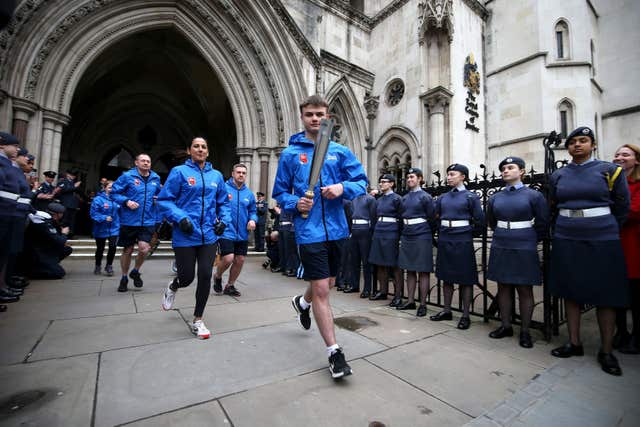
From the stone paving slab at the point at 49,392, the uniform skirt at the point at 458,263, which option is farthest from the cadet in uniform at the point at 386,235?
the stone paving slab at the point at 49,392

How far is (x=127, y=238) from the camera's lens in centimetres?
495

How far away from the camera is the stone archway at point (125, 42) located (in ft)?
25.5

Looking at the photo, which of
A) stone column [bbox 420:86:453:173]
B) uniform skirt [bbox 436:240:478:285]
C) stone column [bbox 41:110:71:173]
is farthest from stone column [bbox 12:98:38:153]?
stone column [bbox 420:86:453:173]

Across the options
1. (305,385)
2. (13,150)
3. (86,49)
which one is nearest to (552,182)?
(305,385)

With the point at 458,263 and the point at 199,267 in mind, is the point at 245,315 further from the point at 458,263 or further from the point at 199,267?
the point at 458,263

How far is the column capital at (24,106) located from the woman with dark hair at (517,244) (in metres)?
11.1

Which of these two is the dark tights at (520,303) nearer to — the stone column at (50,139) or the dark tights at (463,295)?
the dark tights at (463,295)

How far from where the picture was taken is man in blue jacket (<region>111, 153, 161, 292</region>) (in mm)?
4887

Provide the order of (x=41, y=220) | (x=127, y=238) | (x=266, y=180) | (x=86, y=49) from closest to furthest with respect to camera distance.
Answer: (x=127, y=238) < (x=41, y=220) < (x=86, y=49) < (x=266, y=180)

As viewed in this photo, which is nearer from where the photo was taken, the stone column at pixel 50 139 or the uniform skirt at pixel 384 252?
the uniform skirt at pixel 384 252

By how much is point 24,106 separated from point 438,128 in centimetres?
1352

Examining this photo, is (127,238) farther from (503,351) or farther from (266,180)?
(266,180)

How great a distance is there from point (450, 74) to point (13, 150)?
45.2 ft

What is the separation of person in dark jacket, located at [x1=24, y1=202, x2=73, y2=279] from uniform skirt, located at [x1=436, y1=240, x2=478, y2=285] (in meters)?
6.76
